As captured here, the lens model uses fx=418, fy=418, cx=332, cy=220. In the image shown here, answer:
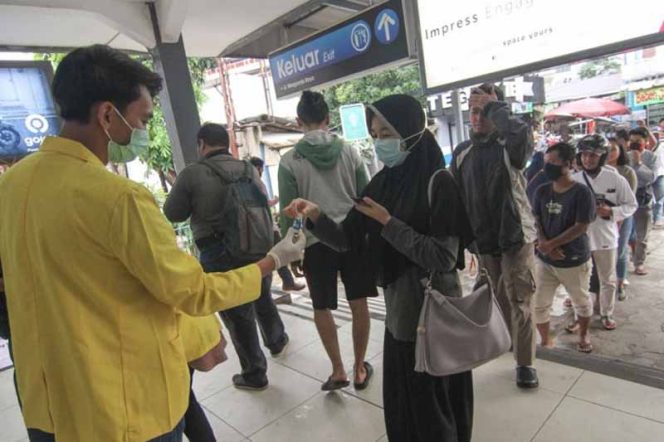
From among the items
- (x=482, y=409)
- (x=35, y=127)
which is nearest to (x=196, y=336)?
(x=482, y=409)

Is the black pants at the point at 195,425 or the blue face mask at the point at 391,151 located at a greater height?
the blue face mask at the point at 391,151

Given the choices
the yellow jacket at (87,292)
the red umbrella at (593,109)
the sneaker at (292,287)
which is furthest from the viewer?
the red umbrella at (593,109)

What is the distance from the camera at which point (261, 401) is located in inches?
101

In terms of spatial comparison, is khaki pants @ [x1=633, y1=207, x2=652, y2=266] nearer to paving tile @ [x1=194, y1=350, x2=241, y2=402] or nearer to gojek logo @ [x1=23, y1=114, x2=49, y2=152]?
paving tile @ [x1=194, y1=350, x2=241, y2=402]

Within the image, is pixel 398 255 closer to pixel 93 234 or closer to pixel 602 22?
pixel 93 234

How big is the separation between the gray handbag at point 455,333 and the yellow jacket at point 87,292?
81 centimetres

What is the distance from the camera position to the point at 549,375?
2441mm

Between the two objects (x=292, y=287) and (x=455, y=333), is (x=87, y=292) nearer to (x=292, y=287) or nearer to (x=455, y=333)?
(x=455, y=333)

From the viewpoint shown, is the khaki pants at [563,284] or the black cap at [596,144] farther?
the black cap at [596,144]

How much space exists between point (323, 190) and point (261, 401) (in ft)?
4.44

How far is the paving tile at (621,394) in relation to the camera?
2053 millimetres

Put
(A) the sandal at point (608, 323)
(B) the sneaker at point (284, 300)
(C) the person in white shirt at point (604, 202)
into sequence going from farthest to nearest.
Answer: (B) the sneaker at point (284, 300) → (A) the sandal at point (608, 323) → (C) the person in white shirt at point (604, 202)

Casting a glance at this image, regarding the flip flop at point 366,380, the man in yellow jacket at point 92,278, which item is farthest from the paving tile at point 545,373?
the man in yellow jacket at point 92,278

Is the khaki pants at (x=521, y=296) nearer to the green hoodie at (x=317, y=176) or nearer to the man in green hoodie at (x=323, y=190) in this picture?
the man in green hoodie at (x=323, y=190)
